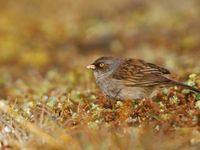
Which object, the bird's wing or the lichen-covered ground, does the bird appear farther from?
the lichen-covered ground

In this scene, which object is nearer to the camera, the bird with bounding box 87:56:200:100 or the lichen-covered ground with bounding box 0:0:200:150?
the lichen-covered ground with bounding box 0:0:200:150

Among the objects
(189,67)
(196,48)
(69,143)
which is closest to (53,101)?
(69,143)

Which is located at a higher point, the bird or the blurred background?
the blurred background

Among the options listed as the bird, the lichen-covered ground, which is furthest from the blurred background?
the bird

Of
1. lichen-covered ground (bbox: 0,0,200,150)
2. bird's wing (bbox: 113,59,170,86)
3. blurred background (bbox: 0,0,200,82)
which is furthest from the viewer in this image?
blurred background (bbox: 0,0,200,82)

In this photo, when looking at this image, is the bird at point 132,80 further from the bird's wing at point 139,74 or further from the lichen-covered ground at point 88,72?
the lichen-covered ground at point 88,72

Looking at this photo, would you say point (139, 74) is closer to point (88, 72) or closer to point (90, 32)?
point (88, 72)

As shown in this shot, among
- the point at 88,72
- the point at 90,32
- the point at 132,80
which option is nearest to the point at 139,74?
the point at 132,80

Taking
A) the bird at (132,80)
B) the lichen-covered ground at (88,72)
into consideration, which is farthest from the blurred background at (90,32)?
the bird at (132,80)
